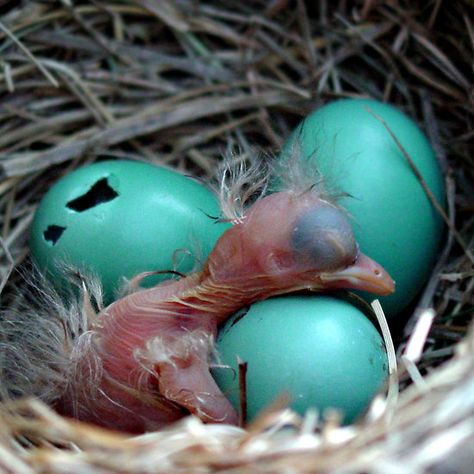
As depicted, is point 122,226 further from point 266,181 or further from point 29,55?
point 29,55

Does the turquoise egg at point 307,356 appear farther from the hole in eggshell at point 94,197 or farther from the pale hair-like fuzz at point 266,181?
the hole in eggshell at point 94,197

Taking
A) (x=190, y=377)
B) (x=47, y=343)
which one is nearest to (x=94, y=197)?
(x=47, y=343)

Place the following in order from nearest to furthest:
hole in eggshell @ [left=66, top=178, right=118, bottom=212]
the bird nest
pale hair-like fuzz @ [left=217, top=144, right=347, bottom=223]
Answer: pale hair-like fuzz @ [left=217, top=144, right=347, bottom=223] → hole in eggshell @ [left=66, top=178, right=118, bottom=212] → the bird nest

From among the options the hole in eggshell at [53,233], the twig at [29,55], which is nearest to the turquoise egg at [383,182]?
the hole in eggshell at [53,233]

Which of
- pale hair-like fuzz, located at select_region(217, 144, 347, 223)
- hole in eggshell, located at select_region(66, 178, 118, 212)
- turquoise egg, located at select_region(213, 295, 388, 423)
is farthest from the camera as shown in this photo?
hole in eggshell, located at select_region(66, 178, 118, 212)

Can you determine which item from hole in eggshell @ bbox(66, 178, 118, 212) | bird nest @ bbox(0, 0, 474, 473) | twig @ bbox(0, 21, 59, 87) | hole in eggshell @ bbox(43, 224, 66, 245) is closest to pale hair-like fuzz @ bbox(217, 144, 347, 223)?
bird nest @ bbox(0, 0, 474, 473)

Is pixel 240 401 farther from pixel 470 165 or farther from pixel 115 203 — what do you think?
pixel 470 165

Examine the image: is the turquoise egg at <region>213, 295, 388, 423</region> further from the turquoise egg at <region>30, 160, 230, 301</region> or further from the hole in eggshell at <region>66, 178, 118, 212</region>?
the hole in eggshell at <region>66, 178, 118, 212</region>
